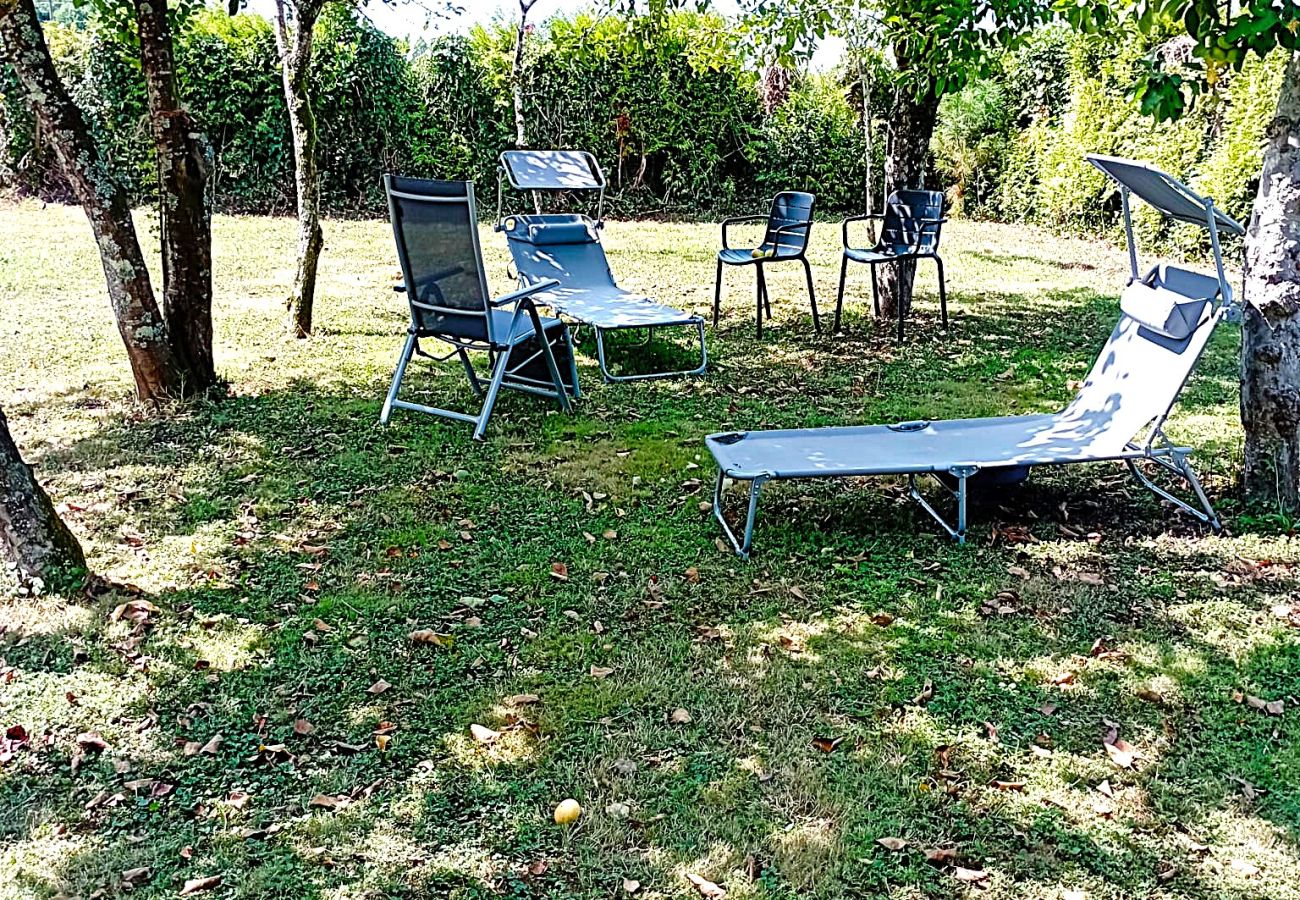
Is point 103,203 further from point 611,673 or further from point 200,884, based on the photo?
point 200,884

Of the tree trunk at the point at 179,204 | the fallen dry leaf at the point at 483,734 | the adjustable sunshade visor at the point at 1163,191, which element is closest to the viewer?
the fallen dry leaf at the point at 483,734

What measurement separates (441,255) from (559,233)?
7.21 feet

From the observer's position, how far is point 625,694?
316 centimetres

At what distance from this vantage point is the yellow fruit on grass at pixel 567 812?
2.61 metres

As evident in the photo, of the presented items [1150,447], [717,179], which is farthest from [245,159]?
[1150,447]

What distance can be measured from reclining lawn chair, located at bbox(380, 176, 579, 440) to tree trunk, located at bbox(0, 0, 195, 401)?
4.13 ft

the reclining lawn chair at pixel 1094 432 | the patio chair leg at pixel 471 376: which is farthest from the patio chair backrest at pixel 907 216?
the patio chair leg at pixel 471 376

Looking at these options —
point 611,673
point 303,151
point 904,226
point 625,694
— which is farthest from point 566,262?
point 625,694

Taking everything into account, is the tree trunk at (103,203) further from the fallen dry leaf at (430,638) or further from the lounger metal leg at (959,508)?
the lounger metal leg at (959,508)

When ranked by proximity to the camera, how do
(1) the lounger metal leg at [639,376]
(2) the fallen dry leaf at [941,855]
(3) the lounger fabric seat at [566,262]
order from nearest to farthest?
(2) the fallen dry leaf at [941,855] < (1) the lounger metal leg at [639,376] < (3) the lounger fabric seat at [566,262]

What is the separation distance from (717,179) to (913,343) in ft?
27.8

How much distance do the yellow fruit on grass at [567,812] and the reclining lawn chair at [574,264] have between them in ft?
12.6

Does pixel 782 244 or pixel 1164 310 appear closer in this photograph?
pixel 1164 310

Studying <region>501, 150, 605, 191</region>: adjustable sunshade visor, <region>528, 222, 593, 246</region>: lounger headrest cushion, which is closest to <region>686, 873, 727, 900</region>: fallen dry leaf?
<region>528, 222, 593, 246</region>: lounger headrest cushion
